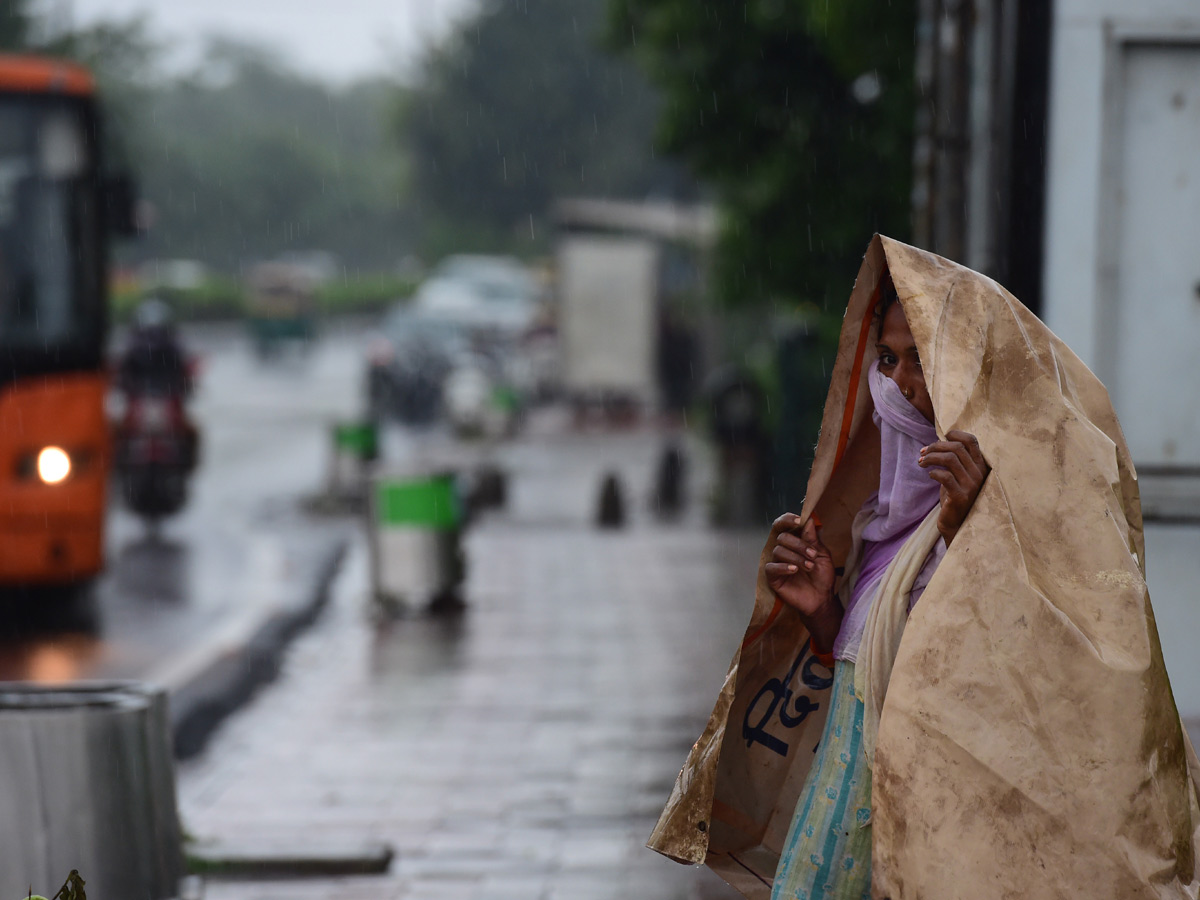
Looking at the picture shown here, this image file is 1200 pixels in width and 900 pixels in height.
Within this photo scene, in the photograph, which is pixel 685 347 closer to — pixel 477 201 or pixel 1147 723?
pixel 1147 723

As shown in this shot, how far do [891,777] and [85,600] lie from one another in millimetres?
8928

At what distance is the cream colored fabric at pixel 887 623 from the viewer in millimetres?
2875

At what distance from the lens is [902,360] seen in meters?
2.96

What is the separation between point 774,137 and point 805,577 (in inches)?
421

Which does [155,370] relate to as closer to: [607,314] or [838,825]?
[838,825]

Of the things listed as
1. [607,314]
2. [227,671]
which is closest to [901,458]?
[227,671]

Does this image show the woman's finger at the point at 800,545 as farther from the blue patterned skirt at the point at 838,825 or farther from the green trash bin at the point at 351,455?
the green trash bin at the point at 351,455

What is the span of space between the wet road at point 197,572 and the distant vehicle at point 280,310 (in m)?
18.8

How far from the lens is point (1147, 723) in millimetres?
2689

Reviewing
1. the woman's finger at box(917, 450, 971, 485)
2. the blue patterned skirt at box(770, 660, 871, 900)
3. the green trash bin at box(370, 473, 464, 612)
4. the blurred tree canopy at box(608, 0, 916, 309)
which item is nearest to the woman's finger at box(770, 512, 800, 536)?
the blue patterned skirt at box(770, 660, 871, 900)

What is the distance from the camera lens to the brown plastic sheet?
8.69ft

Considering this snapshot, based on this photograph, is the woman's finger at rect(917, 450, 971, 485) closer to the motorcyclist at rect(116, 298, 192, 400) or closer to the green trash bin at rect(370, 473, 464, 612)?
the green trash bin at rect(370, 473, 464, 612)

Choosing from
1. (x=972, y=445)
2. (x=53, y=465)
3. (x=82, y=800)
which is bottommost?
(x=82, y=800)

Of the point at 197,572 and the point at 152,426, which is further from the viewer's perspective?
the point at 152,426
